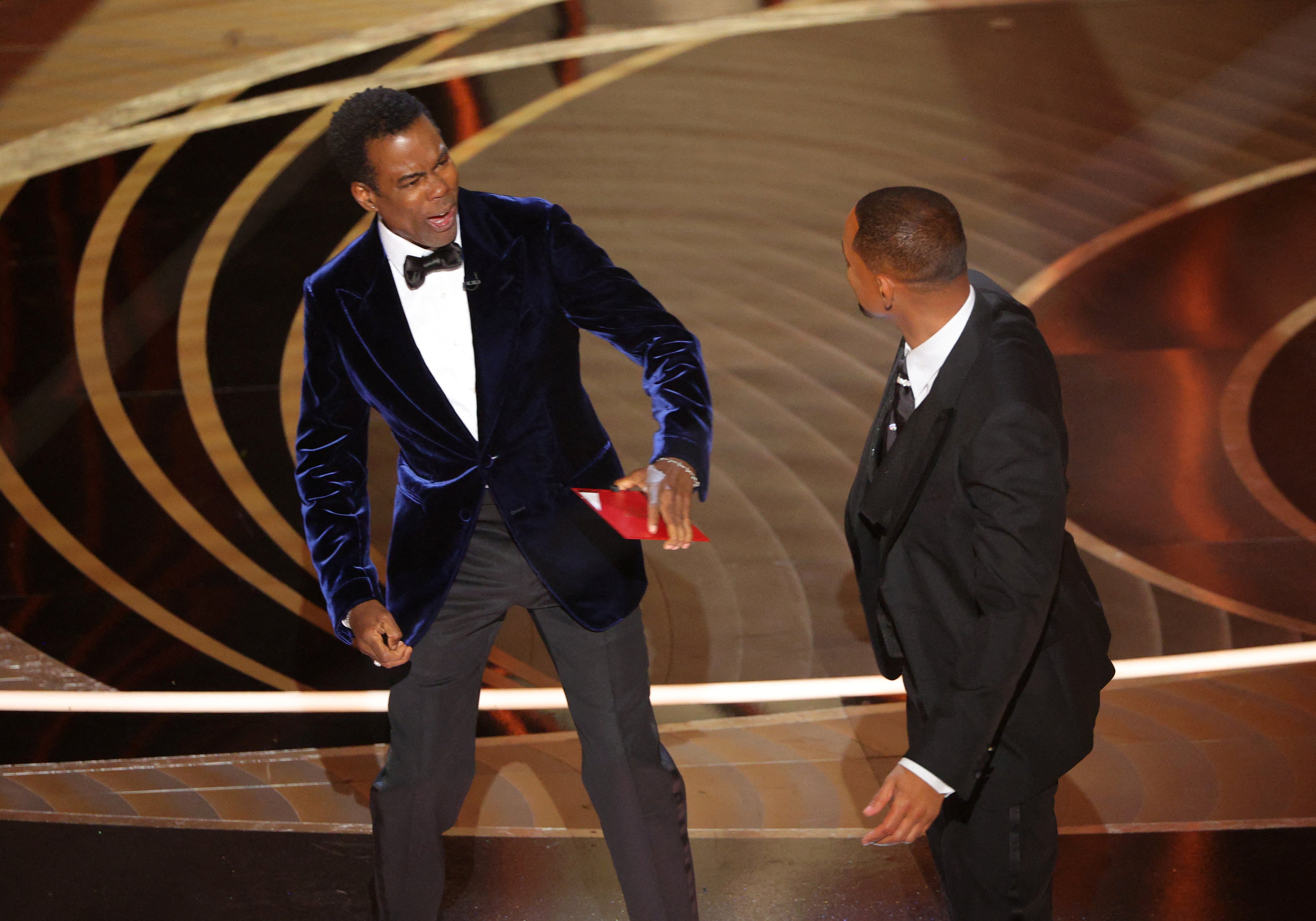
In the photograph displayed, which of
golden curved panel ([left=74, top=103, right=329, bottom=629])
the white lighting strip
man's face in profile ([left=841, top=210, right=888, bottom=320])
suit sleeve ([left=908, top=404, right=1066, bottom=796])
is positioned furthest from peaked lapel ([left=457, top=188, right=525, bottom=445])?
golden curved panel ([left=74, top=103, right=329, bottom=629])

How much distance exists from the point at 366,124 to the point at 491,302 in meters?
0.37

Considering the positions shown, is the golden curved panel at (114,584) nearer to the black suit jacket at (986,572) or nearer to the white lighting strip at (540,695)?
the white lighting strip at (540,695)

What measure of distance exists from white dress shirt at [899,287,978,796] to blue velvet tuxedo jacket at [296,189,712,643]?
39 cm

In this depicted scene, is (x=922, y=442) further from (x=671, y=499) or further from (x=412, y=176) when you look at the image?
(x=412, y=176)

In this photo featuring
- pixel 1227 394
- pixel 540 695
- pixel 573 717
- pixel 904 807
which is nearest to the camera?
pixel 904 807

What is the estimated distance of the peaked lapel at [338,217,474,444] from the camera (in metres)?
2.11

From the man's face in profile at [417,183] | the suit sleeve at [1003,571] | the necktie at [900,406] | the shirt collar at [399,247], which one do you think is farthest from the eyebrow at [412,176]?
the suit sleeve at [1003,571]

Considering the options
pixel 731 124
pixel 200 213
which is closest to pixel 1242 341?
pixel 731 124

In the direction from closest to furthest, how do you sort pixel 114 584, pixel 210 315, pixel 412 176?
pixel 412 176 → pixel 114 584 → pixel 210 315

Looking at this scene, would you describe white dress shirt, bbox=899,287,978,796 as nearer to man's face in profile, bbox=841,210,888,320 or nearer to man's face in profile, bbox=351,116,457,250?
man's face in profile, bbox=841,210,888,320

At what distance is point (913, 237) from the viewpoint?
1724 mm

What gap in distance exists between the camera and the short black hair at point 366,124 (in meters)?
2.05

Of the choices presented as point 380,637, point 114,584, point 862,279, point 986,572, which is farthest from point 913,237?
point 114,584

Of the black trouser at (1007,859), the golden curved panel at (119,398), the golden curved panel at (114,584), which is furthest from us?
the golden curved panel at (119,398)
